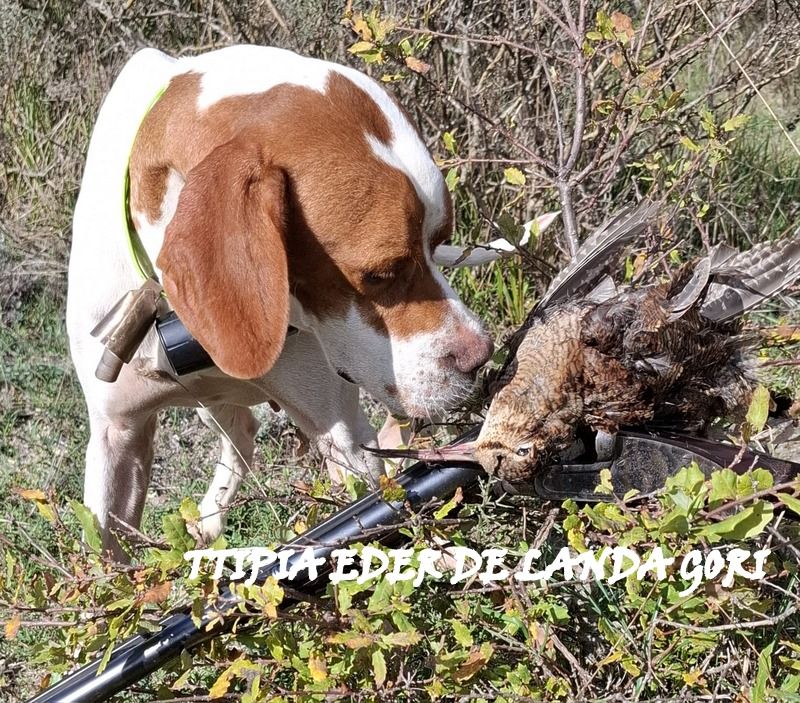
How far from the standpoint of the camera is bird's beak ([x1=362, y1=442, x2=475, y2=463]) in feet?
5.21

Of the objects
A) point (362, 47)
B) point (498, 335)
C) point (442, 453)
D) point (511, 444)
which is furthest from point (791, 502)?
point (498, 335)

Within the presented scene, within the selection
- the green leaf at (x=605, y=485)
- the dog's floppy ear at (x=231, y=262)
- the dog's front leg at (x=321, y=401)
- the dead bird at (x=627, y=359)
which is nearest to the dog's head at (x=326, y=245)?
the dog's floppy ear at (x=231, y=262)

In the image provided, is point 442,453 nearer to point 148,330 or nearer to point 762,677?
point 762,677

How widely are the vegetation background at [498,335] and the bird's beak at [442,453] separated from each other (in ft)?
0.28

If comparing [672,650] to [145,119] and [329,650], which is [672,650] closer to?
[329,650]

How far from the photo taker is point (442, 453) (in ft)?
5.35

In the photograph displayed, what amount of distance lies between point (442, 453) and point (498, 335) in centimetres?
201

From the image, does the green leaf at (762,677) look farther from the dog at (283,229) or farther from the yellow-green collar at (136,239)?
the yellow-green collar at (136,239)

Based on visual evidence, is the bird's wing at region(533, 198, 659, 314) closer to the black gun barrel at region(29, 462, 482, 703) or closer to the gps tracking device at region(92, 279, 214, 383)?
the black gun barrel at region(29, 462, 482, 703)

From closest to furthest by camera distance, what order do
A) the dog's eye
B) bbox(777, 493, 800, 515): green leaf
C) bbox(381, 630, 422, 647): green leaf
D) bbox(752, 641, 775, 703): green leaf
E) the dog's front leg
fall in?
1. bbox(777, 493, 800, 515): green leaf
2. bbox(381, 630, 422, 647): green leaf
3. bbox(752, 641, 775, 703): green leaf
4. the dog's eye
5. the dog's front leg

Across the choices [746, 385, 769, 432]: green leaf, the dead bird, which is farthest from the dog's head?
[746, 385, 769, 432]: green leaf

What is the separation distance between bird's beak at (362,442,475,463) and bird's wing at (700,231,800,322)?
1.41 feet

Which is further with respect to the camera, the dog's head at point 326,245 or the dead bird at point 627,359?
the dog's head at point 326,245

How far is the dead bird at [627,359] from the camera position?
1566 millimetres
